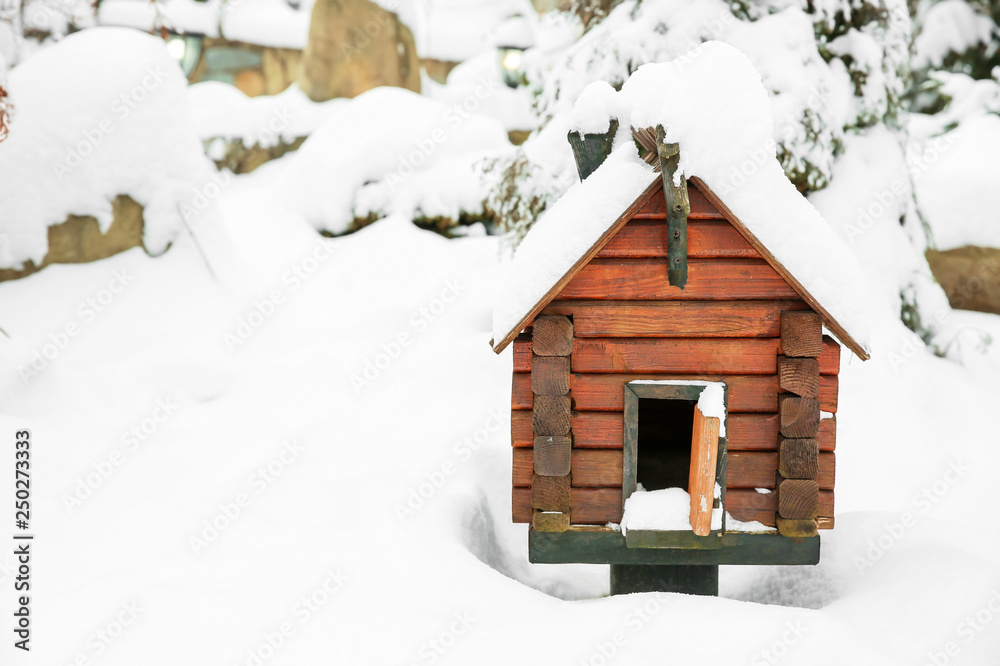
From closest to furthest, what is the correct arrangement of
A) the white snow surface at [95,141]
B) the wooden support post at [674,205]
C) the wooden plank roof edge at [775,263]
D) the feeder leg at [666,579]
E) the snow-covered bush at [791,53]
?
the wooden support post at [674,205] → the wooden plank roof edge at [775,263] → the feeder leg at [666,579] → the snow-covered bush at [791,53] → the white snow surface at [95,141]

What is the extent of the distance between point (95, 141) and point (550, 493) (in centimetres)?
596

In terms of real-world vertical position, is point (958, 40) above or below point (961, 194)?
above

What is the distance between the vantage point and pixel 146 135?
689cm

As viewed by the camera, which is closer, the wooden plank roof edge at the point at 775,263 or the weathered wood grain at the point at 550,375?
the wooden plank roof edge at the point at 775,263

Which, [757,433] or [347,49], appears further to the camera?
[347,49]

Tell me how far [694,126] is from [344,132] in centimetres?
819

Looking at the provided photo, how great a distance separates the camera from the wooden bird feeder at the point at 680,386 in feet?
8.83

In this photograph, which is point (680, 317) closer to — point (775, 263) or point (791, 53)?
point (775, 263)

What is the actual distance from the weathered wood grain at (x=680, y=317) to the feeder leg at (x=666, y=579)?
1.27m

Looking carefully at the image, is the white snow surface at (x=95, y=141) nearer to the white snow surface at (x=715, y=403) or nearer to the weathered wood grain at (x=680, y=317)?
the weathered wood grain at (x=680, y=317)

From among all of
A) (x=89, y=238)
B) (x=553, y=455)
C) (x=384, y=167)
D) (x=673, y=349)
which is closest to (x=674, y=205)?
(x=673, y=349)

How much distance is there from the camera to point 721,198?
8.47 feet

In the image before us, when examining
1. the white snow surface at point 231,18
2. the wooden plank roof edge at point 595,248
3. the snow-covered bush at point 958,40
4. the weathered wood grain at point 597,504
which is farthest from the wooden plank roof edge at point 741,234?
the white snow surface at point 231,18

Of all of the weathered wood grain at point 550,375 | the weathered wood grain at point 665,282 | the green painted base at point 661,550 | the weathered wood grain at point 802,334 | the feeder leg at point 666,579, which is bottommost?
the feeder leg at point 666,579
